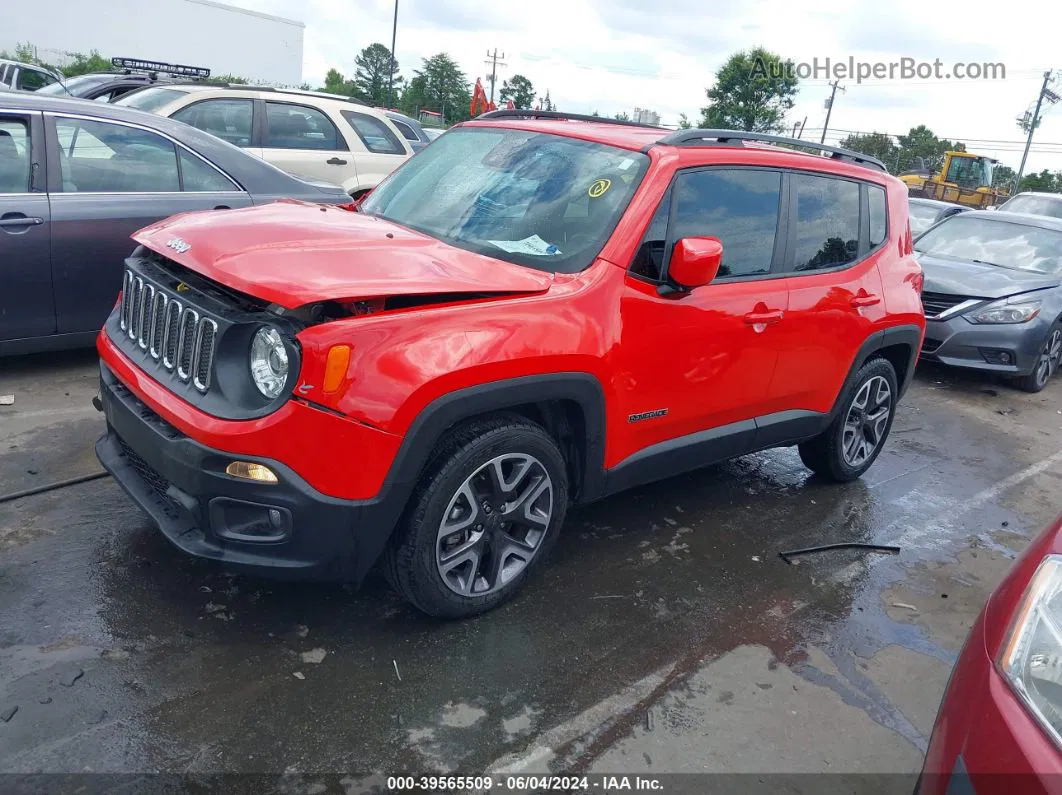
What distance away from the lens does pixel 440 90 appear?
55.0m

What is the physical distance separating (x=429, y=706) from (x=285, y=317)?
136 cm

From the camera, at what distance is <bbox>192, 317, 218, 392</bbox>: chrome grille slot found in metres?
2.88

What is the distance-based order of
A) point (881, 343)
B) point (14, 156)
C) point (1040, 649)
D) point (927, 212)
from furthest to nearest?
point (927, 212)
point (14, 156)
point (881, 343)
point (1040, 649)

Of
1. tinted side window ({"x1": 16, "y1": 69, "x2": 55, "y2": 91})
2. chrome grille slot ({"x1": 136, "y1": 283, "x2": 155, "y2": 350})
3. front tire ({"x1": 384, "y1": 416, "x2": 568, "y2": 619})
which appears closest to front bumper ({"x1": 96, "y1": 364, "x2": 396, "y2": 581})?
front tire ({"x1": 384, "y1": 416, "x2": 568, "y2": 619})

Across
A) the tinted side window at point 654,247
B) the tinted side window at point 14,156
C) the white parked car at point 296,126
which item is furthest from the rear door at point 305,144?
the tinted side window at point 654,247

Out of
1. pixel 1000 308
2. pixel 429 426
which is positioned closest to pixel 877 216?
pixel 429 426

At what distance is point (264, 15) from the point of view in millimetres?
75562

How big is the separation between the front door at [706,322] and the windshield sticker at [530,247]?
1.11 ft

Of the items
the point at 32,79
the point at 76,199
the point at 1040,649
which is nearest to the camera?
the point at 1040,649

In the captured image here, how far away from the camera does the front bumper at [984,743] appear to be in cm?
171

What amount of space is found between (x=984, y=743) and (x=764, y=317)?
245cm

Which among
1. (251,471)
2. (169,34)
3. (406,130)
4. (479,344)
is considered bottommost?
(251,471)

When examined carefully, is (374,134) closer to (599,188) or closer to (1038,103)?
(599,188)

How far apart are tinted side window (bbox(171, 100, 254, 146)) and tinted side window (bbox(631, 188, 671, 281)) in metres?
6.13
